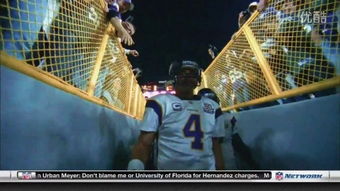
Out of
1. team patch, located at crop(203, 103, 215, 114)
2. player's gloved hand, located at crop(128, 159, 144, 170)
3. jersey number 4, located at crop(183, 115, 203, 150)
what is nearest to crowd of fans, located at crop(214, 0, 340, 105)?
team patch, located at crop(203, 103, 215, 114)

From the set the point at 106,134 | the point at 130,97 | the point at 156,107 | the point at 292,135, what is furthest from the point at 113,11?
the point at 292,135

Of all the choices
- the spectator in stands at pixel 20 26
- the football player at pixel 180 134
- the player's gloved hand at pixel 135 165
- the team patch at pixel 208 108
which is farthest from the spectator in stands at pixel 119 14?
the player's gloved hand at pixel 135 165

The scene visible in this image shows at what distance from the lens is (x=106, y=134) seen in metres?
2.38

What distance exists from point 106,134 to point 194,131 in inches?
20.4

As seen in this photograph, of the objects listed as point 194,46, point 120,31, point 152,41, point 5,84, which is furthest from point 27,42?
point 194,46

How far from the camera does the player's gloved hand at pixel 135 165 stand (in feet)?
7.82

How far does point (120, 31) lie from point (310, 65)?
116 cm

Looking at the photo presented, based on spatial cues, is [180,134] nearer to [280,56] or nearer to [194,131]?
[194,131]

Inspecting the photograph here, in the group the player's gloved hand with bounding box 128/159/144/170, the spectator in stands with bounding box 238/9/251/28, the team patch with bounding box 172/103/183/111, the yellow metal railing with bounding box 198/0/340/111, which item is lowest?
the player's gloved hand with bounding box 128/159/144/170

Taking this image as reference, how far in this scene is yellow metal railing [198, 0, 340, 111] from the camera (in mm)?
2396

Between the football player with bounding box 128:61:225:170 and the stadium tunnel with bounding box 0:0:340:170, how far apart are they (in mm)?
66

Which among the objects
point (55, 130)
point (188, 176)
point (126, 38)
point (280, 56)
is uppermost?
point (126, 38)

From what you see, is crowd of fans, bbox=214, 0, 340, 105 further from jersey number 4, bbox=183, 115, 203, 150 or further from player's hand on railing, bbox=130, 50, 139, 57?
player's hand on railing, bbox=130, 50, 139, 57

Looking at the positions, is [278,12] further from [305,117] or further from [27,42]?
[27,42]
